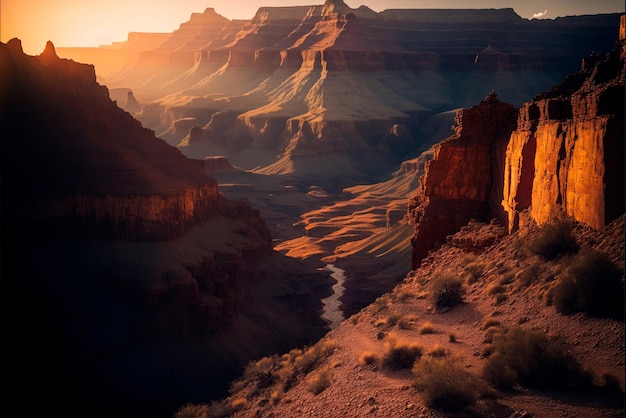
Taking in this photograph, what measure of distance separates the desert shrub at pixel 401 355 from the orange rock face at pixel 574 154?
5.28 meters

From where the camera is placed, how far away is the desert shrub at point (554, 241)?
1976 centimetres

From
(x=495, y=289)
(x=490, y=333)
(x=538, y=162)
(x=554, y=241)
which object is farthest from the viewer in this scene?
(x=538, y=162)

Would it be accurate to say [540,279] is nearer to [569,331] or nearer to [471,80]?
[569,331]

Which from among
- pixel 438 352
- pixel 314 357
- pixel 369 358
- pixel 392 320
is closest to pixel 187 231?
pixel 314 357

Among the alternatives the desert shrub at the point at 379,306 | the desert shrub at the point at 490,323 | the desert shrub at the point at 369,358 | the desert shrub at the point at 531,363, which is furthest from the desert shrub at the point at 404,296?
the desert shrub at the point at 531,363

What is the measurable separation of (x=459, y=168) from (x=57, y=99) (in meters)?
29.0

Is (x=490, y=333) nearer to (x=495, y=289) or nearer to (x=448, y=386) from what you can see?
(x=495, y=289)

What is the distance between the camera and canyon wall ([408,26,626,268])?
18.9 metres

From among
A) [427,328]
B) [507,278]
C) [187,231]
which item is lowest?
[187,231]

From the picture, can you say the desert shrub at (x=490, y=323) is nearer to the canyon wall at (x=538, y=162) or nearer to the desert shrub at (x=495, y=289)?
the desert shrub at (x=495, y=289)

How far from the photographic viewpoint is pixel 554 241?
20.1 metres

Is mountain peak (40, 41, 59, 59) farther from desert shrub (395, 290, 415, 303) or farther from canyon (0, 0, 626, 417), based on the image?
desert shrub (395, 290, 415, 303)

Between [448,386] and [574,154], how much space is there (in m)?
8.16

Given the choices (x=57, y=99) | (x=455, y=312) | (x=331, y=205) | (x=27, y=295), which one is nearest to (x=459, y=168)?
(x=455, y=312)
